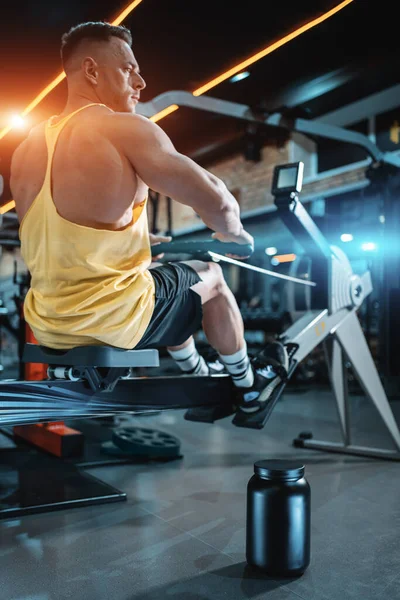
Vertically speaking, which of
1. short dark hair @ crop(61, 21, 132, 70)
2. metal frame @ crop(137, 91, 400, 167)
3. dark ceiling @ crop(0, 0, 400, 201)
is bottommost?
short dark hair @ crop(61, 21, 132, 70)

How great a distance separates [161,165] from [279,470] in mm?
907

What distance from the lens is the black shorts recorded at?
154 cm

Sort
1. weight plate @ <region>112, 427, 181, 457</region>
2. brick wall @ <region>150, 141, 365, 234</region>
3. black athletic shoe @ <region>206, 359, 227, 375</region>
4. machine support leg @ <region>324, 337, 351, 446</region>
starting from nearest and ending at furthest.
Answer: black athletic shoe @ <region>206, 359, 227, 375</region> < weight plate @ <region>112, 427, 181, 457</region> < machine support leg @ <region>324, 337, 351, 446</region> < brick wall @ <region>150, 141, 365, 234</region>

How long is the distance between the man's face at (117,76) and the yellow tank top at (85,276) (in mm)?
132

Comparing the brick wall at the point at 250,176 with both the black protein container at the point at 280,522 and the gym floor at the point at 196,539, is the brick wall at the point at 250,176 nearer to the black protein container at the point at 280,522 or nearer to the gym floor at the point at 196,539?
the gym floor at the point at 196,539

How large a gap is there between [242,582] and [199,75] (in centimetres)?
365

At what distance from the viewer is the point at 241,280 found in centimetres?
717

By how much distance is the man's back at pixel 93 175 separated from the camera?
1395mm

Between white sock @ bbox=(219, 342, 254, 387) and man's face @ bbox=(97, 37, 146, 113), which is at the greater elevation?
man's face @ bbox=(97, 37, 146, 113)

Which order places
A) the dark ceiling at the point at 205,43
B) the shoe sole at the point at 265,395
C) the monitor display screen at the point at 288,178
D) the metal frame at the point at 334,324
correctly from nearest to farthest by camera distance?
the shoe sole at the point at 265,395 → the monitor display screen at the point at 288,178 → the metal frame at the point at 334,324 → the dark ceiling at the point at 205,43

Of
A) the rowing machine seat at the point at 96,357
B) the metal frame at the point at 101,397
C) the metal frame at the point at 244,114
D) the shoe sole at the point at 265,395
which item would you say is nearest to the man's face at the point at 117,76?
the rowing machine seat at the point at 96,357

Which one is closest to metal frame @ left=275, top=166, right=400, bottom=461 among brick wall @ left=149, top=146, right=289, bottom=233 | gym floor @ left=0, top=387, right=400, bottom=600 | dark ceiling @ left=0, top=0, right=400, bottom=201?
gym floor @ left=0, top=387, right=400, bottom=600

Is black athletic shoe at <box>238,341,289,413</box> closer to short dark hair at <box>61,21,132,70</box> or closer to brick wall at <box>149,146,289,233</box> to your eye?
short dark hair at <box>61,21,132,70</box>

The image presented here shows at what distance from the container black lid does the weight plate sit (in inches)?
53.8
